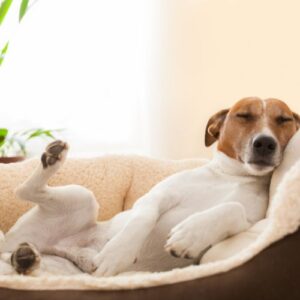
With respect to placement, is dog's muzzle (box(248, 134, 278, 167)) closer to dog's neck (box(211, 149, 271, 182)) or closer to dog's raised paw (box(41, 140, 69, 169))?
dog's neck (box(211, 149, 271, 182))

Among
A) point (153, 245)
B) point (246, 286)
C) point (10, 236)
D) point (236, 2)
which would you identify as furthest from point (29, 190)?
point (236, 2)

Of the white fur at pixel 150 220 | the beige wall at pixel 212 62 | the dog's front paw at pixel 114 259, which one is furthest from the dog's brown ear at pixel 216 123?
the beige wall at pixel 212 62

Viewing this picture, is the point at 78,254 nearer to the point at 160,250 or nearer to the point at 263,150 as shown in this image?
the point at 160,250

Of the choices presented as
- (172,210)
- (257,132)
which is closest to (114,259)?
(172,210)

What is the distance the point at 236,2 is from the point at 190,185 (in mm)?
1896

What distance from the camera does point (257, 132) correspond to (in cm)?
139

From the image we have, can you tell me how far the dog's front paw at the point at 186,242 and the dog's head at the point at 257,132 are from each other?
0.32 m

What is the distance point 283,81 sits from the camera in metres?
2.88

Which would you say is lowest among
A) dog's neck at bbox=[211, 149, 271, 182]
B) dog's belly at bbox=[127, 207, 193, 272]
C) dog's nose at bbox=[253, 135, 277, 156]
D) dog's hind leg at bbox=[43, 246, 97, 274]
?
dog's hind leg at bbox=[43, 246, 97, 274]

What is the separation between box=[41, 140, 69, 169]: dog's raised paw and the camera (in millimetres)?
1378

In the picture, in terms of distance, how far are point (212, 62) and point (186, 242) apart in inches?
85.6

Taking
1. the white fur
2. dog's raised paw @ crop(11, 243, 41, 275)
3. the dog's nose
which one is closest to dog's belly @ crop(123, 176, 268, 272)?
the white fur

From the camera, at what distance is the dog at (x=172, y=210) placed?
1144mm

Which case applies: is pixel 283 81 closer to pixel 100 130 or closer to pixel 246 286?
pixel 100 130
